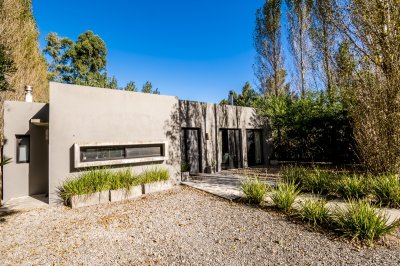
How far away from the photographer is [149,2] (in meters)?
11.4

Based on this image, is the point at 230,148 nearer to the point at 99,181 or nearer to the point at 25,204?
the point at 99,181

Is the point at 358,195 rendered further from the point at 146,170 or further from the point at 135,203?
the point at 146,170

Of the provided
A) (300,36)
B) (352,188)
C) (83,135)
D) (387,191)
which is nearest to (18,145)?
(83,135)

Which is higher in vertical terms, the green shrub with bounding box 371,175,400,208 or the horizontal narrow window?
the horizontal narrow window

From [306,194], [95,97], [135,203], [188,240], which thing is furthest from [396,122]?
[95,97]

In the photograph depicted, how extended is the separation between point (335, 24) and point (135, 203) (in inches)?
347

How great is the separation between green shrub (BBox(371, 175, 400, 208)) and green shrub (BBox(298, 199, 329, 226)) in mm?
1713

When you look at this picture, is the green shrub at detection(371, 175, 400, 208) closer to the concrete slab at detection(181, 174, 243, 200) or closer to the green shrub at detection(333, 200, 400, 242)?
the green shrub at detection(333, 200, 400, 242)

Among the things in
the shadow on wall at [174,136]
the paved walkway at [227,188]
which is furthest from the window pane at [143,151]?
the paved walkway at [227,188]

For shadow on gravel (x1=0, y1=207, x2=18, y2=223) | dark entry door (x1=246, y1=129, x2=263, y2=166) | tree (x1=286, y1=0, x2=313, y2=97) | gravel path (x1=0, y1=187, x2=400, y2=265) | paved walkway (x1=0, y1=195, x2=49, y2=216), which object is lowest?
gravel path (x1=0, y1=187, x2=400, y2=265)

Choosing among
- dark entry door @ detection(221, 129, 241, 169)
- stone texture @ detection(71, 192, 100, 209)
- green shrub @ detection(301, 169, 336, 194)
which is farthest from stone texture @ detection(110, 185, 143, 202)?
dark entry door @ detection(221, 129, 241, 169)

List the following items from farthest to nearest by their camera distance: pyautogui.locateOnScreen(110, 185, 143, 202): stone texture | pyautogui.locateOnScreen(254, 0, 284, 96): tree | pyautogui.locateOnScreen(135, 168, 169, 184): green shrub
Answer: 1. pyautogui.locateOnScreen(254, 0, 284, 96): tree
2. pyautogui.locateOnScreen(135, 168, 169, 184): green shrub
3. pyautogui.locateOnScreen(110, 185, 143, 202): stone texture

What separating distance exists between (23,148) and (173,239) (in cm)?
630

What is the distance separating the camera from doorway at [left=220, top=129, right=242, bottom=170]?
1170 cm
